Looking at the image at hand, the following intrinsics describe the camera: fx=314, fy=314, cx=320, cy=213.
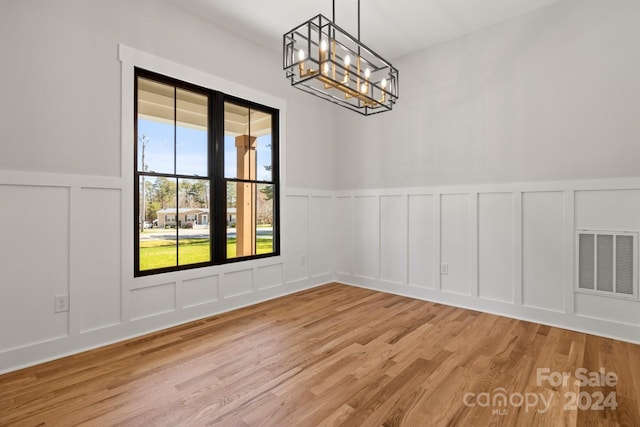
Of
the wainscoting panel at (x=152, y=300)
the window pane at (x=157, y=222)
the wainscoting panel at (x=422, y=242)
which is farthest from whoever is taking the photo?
the wainscoting panel at (x=422, y=242)

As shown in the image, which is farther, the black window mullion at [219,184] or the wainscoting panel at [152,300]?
the black window mullion at [219,184]

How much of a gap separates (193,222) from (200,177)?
46 cm

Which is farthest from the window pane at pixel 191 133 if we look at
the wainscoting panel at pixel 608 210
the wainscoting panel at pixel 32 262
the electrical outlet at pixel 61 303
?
the wainscoting panel at pixel 608 210

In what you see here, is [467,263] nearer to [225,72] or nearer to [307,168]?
[307,168]

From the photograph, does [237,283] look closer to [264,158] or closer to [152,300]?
[152,300]

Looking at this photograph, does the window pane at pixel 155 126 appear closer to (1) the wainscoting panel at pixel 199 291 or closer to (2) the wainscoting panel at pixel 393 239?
(1) the wainscoting panel at pixel 199 291

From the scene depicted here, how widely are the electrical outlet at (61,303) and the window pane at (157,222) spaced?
0.56m

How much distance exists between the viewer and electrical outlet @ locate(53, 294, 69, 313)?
2.30m

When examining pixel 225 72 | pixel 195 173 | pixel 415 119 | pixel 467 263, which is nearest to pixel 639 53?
pixel 415 119

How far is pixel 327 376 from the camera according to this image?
2.05m

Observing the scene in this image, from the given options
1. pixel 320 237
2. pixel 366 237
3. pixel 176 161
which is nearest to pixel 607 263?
pixel 366 237

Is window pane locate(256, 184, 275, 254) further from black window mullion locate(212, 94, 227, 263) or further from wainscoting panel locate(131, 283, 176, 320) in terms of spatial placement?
wainscoting panel locate(131, 283, 176, 320)

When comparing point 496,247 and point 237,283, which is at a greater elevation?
point 496,247

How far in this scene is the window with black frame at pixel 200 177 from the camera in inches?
112
